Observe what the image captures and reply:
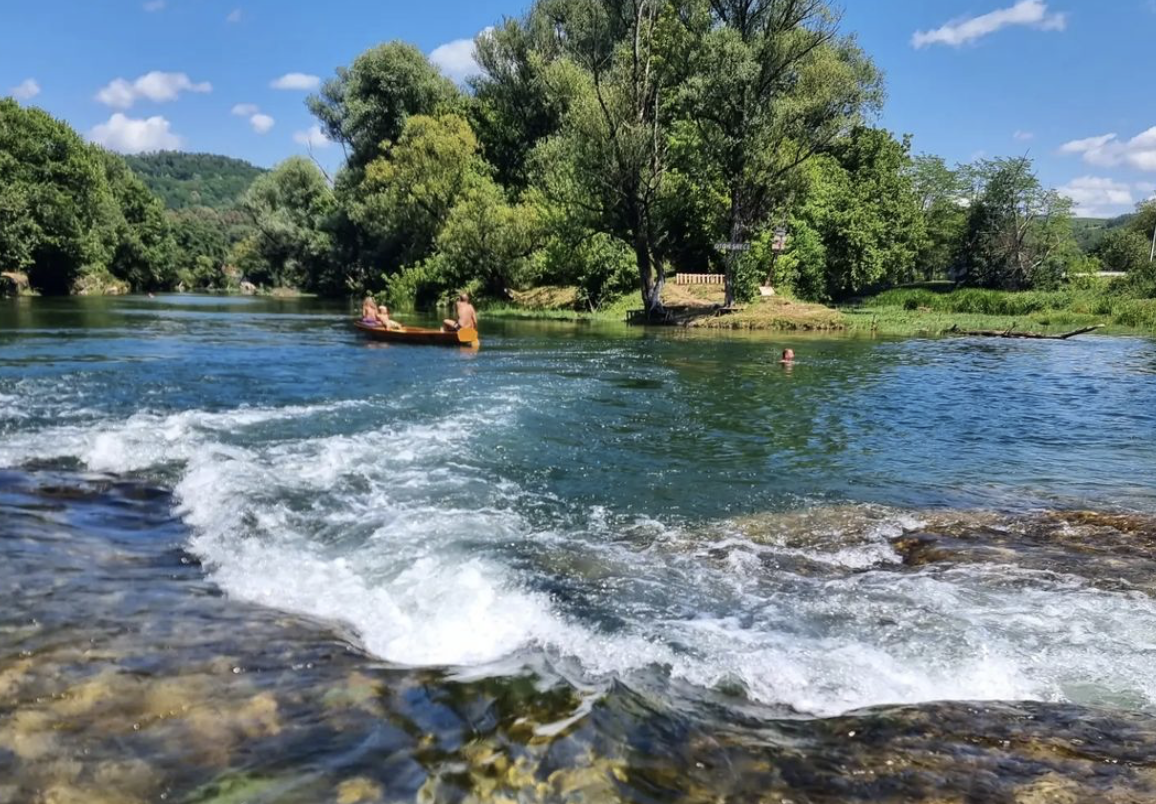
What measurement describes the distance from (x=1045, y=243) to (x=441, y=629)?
5678cm

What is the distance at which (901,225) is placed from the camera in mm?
48438

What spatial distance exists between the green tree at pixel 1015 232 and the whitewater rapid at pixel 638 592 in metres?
51.2

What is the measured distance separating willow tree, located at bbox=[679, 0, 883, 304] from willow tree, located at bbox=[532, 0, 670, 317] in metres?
1.85

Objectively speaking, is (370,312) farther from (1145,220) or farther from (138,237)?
(1145,220)

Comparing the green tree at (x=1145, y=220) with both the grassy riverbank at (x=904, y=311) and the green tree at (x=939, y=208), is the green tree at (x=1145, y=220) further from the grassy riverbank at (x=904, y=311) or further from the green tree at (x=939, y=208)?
the grassy riverbank at (x=904, y=311)

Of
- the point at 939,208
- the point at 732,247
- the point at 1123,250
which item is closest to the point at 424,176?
the point at 732,247

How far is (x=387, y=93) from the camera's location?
56.7 metres

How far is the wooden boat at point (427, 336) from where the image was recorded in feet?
78.8

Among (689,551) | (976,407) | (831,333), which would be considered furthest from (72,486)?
(831,333)

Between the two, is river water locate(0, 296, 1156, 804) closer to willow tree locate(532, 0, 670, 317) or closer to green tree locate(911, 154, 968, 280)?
willow tree locate(532, 0, 670, 317)

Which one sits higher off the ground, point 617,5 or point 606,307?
point 617,5

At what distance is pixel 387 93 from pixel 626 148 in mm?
30449

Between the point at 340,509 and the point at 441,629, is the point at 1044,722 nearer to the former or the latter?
the point at 441,629

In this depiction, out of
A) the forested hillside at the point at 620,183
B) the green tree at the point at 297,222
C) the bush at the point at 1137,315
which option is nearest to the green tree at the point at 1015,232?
the forested hillside at the point at 620,183
